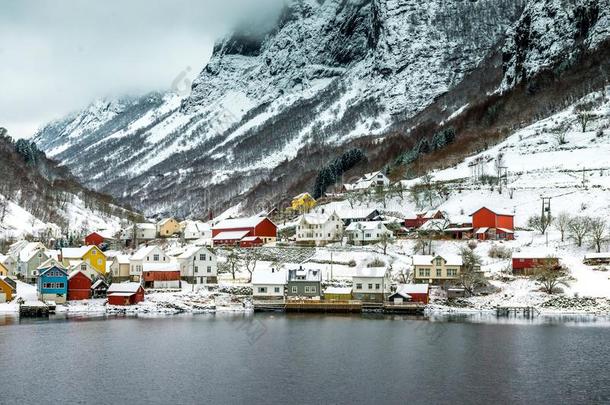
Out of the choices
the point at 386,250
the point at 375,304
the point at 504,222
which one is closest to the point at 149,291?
the point at 375,304

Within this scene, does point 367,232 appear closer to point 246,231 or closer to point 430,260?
point 246,231

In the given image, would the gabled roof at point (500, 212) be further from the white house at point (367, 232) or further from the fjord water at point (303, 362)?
the fjord water at point (303, 362)

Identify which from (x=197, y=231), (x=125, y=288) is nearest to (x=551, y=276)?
(x=125, y=288)

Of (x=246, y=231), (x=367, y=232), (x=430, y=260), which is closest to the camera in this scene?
(x=430, y=260)

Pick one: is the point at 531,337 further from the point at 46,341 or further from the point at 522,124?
the point at 522,124

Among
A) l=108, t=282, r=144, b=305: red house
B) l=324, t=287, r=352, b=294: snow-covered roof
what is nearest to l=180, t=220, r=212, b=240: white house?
l=108, t=282, r=144, b=305: red house

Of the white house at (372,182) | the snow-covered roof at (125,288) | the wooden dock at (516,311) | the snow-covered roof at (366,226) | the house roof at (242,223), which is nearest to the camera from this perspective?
the wooden dock at (516,311)

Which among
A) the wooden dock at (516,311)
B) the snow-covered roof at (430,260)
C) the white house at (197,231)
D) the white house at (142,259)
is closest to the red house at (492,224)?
the snow-covered roof at (430,260)

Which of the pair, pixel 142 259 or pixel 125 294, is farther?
pixel 142 259
